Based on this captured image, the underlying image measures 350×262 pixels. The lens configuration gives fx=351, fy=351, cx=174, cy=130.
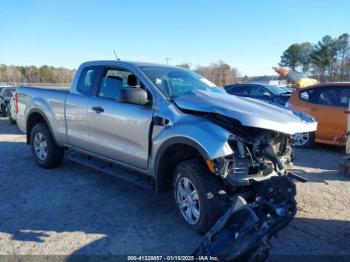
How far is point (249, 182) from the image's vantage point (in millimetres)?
3697

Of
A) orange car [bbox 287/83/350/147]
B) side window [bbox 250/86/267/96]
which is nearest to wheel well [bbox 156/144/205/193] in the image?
orange car [bbox 287/83/350/147]

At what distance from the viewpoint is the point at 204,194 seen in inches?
147

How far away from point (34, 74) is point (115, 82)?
9562 centimetres

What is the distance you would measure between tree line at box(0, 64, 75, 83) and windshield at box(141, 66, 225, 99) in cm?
8461

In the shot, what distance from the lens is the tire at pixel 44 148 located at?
6.39 meters

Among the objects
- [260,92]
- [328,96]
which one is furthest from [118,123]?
[260,92]

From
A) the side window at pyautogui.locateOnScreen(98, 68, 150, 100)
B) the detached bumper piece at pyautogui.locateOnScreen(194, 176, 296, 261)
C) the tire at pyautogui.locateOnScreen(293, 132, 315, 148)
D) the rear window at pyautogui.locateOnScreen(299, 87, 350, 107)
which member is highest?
the side window at pyautogui.locateOnScreen(98, 68, 150, 100)

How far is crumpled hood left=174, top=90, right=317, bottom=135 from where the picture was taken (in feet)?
11.9

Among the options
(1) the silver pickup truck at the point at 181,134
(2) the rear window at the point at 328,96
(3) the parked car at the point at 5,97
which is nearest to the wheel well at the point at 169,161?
(1) the silver pickup truck at the point at 181,134

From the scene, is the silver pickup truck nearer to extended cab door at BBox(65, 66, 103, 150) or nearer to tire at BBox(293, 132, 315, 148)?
extended cab door at BBox(65, 66, 103, 150)

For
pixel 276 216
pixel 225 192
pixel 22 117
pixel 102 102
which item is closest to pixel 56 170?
pixel 22 117

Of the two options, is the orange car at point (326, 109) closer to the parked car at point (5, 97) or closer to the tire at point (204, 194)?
the tire at point (204, 194)

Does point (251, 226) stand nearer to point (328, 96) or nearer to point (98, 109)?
point (98, 109)

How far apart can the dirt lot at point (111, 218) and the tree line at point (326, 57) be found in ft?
202
